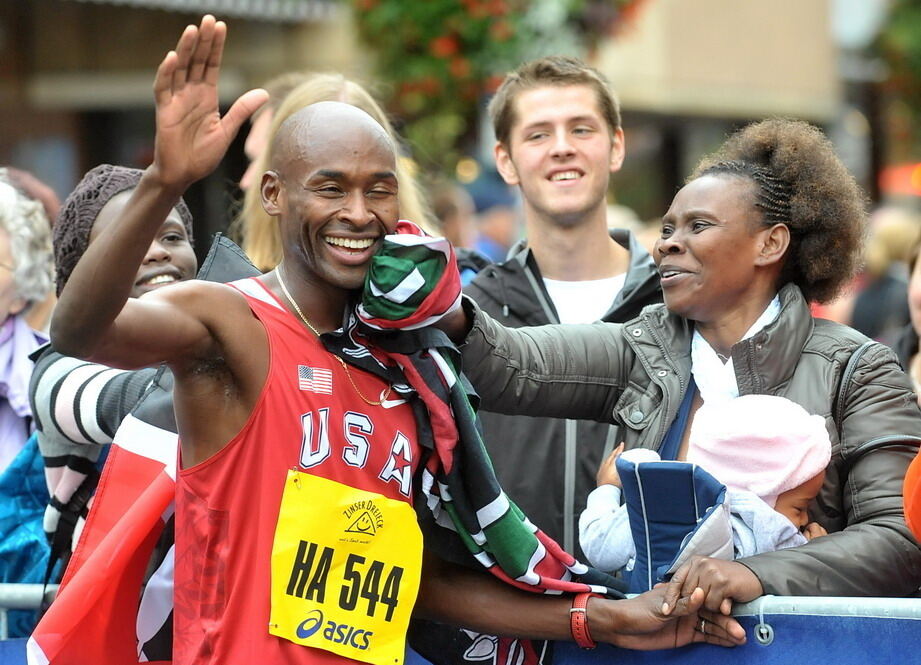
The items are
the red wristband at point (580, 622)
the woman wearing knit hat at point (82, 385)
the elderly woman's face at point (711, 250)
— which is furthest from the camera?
the woman wearing knit hat at point (82, 385)

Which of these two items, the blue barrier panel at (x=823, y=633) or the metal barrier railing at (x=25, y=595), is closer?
the blue barrier panel at (x=823, y=633)

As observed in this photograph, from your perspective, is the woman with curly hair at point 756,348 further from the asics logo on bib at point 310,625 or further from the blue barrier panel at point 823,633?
the asics logo on bib at point 310,625

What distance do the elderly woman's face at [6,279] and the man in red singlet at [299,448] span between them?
5.62 ft

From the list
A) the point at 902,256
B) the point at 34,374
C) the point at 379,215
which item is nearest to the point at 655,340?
the point at 379,215

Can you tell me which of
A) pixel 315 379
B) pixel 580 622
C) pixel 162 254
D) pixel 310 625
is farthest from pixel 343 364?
pixel 162 254

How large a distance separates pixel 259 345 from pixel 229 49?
10.1 meters

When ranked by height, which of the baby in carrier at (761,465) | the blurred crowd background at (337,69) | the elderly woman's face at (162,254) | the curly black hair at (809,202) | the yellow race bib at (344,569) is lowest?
the yellow race bib at (344,569)

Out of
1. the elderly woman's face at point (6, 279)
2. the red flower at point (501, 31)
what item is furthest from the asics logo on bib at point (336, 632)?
the red flower at point (501, 31)

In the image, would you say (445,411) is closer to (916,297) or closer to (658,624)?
(658,624)

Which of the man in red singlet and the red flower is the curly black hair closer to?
the man in red singlet

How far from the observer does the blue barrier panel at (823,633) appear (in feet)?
9.82

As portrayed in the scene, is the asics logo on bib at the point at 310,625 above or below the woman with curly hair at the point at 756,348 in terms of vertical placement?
below

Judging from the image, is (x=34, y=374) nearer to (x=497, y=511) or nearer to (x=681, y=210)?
(x=497, y=511)

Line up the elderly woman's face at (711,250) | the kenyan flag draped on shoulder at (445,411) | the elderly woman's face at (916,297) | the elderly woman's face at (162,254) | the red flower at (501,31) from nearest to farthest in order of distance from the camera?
1. the kenyan flag draped on shoulder at (445,411)
2. the elderly woman's face at (711,250)
3. the elderly woman's face at (162,254)
4. the elderly woman's face at (916,297)
5. the red flower at (501,31)
